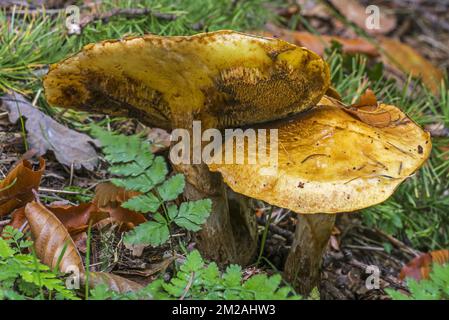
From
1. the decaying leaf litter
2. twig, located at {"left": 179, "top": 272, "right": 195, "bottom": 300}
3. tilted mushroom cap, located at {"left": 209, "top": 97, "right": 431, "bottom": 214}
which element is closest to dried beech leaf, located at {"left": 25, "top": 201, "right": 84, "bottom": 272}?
the decaying leaf litter

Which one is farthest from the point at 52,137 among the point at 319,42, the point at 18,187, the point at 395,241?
the point at 319,42

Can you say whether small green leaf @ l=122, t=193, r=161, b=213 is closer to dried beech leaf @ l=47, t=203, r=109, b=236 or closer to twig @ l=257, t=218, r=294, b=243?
dried beech leaf @ l=47, t=203, r=109, b=236

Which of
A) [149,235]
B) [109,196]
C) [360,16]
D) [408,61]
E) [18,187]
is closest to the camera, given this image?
[149,235]

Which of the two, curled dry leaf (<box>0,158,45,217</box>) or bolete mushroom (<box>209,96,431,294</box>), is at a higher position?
bolete mushroom (<box>209,96,431,294</box>)

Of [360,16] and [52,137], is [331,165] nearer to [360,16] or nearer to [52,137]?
[52,137]

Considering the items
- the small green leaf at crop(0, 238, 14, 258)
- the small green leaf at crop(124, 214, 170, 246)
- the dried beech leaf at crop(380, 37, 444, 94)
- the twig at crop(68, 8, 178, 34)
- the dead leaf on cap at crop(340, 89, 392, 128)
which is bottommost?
the dried beech leaf at crop(380, 37, 444, 94)
